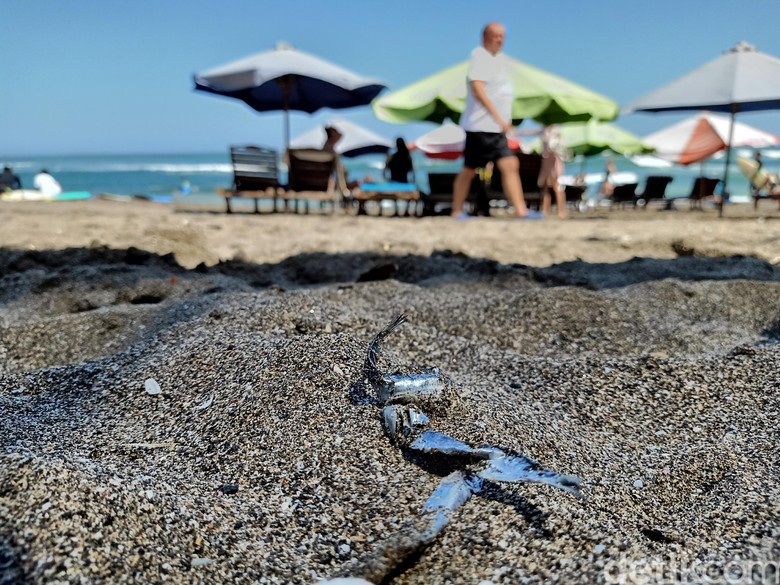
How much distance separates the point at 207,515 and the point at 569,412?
0.99 m

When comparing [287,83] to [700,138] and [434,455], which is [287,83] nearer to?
[434,455]

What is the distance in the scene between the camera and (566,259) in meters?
4.45


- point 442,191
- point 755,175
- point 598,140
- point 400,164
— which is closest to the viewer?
point 442,191

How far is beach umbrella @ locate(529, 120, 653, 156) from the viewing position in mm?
15281

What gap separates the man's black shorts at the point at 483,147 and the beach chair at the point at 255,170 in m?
3.66

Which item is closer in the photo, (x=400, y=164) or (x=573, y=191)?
(x=400, y=164)

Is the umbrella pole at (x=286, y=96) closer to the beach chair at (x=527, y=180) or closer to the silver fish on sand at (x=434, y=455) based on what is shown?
the beach chair at (x=527, y=180)

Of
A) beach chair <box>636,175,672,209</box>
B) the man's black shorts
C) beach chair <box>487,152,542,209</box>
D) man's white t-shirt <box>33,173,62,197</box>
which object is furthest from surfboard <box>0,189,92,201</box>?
beach chair <box>636,175,672,209</box>

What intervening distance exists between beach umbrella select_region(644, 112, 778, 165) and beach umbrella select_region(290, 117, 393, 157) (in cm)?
688

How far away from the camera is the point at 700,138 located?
15.7 metres

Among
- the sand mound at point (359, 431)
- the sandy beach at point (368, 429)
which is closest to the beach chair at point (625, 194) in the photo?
the sandy beach at point (368, 429)

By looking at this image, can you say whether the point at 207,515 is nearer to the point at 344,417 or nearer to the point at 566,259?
the point at 344,417

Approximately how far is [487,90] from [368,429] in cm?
456

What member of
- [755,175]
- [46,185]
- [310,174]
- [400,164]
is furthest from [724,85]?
[46,185]
